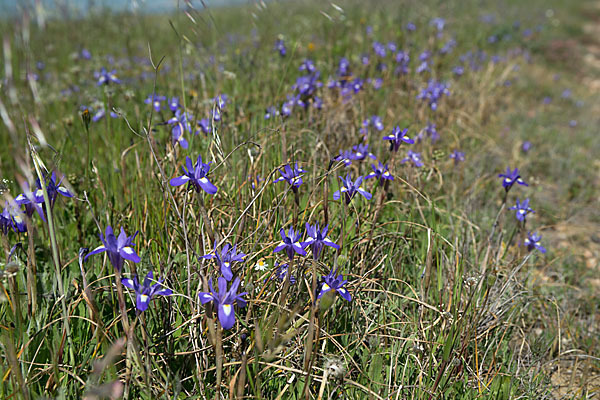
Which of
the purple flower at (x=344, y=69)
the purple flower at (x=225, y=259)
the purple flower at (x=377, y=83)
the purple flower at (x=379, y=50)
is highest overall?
the purple flower at (x=379, y=50)

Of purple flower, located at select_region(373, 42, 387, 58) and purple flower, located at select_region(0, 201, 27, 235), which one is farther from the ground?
purple flower, located at select_region(373, 42, 387, 58)

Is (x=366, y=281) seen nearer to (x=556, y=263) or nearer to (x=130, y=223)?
(x=130, y=223)

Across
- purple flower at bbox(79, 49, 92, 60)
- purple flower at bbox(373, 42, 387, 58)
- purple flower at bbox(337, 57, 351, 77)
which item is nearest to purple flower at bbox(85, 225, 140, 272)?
purple flower at bbox(337, 57, 351, 77)

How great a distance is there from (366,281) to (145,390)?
1.00 m

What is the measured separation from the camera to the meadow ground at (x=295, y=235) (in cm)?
158

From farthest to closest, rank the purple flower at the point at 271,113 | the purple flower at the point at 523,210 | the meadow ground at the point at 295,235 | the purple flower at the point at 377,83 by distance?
the purple flower at the point at 377,83, the purple flower at the point at 271,113, the purple flower at the point at 523,210, the meadow ground at the point at 295,235

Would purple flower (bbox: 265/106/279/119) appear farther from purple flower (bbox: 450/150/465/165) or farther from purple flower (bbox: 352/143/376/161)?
purple flower (bbox: 450/150/465/165)

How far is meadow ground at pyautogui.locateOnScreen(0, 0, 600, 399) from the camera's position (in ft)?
5.17

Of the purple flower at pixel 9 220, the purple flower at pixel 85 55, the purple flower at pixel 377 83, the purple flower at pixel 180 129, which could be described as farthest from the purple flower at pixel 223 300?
the purple flower at pixel 85 55

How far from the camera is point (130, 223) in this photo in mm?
2420

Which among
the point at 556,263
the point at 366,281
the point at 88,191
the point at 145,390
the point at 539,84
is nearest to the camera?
the point at 145,390

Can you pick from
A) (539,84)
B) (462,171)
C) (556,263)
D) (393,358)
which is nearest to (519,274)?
(556,263)

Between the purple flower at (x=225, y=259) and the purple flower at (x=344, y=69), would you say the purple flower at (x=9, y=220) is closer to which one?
the purple flower at (x=225, y=259)

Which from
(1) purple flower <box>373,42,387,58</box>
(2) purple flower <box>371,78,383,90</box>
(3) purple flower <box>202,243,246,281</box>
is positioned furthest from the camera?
(1) purple flower <box>373,42,387,58</box>
